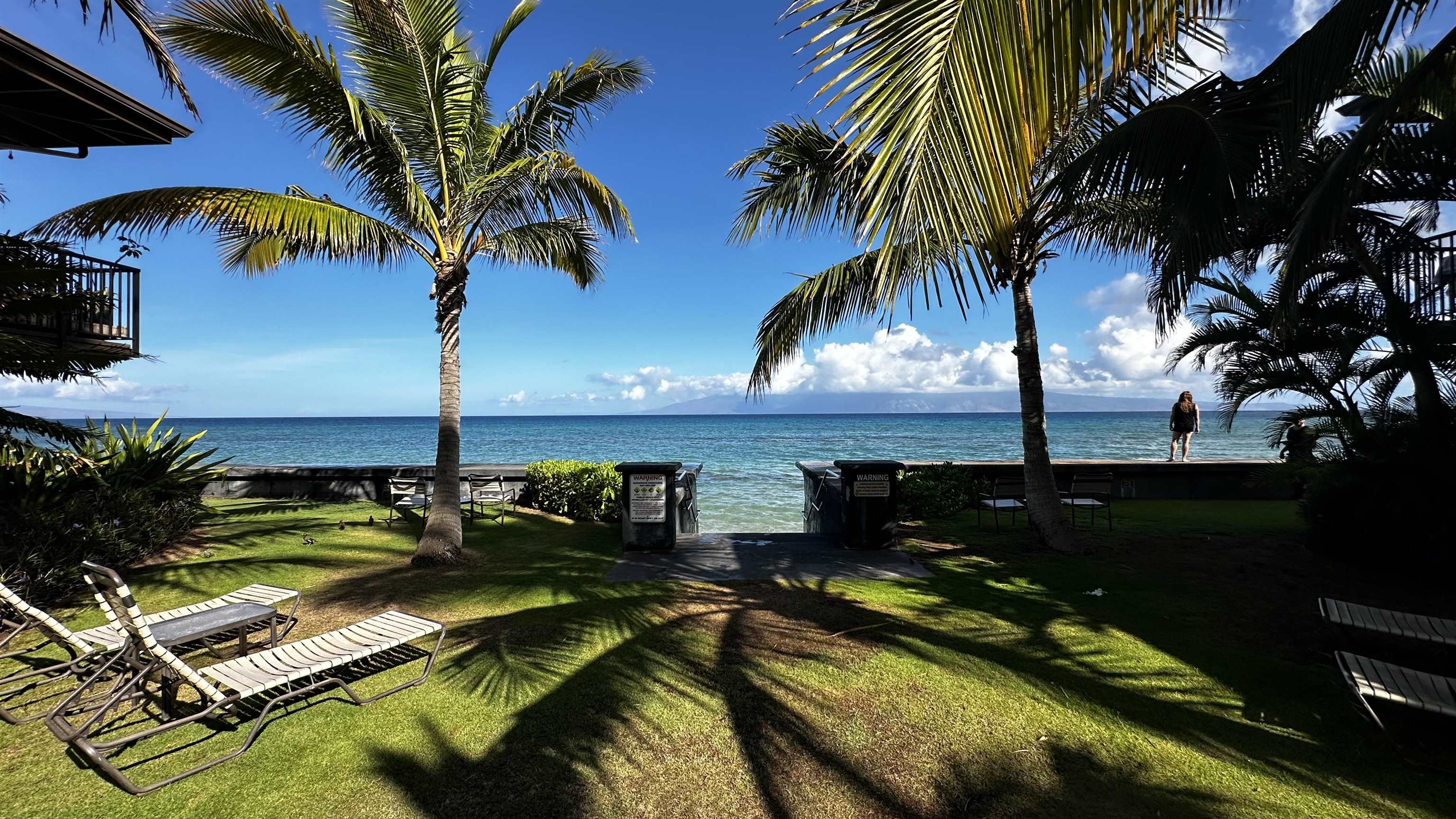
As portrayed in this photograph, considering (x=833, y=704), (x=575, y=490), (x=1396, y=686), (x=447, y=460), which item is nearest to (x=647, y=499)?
(x=447, y=460)

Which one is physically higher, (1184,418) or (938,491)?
(1184,418)

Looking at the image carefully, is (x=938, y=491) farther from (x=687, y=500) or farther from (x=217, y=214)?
(x=217, y=214)

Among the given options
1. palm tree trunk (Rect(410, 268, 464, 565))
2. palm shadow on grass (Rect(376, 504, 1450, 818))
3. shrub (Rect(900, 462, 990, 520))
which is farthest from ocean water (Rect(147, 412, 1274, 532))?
palm shadow on grass (Rect(376, 504, 1450, 818))

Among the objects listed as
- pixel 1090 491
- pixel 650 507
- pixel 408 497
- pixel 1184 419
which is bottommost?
pixel 408 497

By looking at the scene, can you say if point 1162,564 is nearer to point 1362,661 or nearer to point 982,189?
point 1362,661

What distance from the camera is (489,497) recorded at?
10.9 m

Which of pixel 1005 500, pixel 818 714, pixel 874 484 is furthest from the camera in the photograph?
pixel 1005 500

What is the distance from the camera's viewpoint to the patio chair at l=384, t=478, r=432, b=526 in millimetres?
10109

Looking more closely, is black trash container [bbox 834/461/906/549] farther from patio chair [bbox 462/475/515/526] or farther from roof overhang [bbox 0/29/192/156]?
roof overhang [bbox 0/29/192/156]

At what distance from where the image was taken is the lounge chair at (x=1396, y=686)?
10.4ft

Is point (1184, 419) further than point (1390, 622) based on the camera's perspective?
Yes

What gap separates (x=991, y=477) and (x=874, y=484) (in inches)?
211

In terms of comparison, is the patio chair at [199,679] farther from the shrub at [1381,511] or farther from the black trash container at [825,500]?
the shrub at [1381,511]

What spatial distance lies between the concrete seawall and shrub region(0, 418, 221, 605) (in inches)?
146
